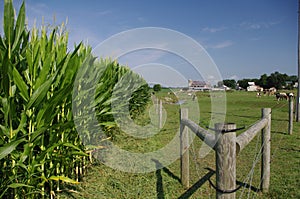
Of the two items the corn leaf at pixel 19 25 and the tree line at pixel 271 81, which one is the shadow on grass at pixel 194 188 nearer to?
the corn leaf at pixel 19 25

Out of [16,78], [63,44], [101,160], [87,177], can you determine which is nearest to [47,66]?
[16,78]

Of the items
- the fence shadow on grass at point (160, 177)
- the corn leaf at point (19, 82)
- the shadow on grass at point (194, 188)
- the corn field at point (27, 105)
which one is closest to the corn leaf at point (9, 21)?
the corn field at point (27, 105)

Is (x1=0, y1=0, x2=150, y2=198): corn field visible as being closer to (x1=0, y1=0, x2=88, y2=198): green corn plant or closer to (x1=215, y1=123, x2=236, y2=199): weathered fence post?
(x1=0, y1=0, x2=88, y2=198): green corn plant

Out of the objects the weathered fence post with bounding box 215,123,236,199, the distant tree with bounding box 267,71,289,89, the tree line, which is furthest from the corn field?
the distant tree with bounding box 267,71,289,89

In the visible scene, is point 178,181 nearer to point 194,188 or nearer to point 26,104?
point 194,188

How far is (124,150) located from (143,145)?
1.97 ft

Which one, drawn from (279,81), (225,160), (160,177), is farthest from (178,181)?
(279,81)

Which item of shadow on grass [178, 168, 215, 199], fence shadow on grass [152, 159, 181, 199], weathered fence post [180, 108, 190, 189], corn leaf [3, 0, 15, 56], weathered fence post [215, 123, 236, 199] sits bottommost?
shadow on grass [178, 168, 215, 199]

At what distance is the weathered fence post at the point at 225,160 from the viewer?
1280 millimetres

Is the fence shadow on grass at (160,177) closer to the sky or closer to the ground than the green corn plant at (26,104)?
closer to the ground

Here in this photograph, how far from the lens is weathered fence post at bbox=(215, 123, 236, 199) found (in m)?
1.28

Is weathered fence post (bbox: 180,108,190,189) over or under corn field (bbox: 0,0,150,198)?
under

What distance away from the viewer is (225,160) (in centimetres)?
131

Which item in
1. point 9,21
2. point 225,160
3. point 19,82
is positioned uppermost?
point 9,21
